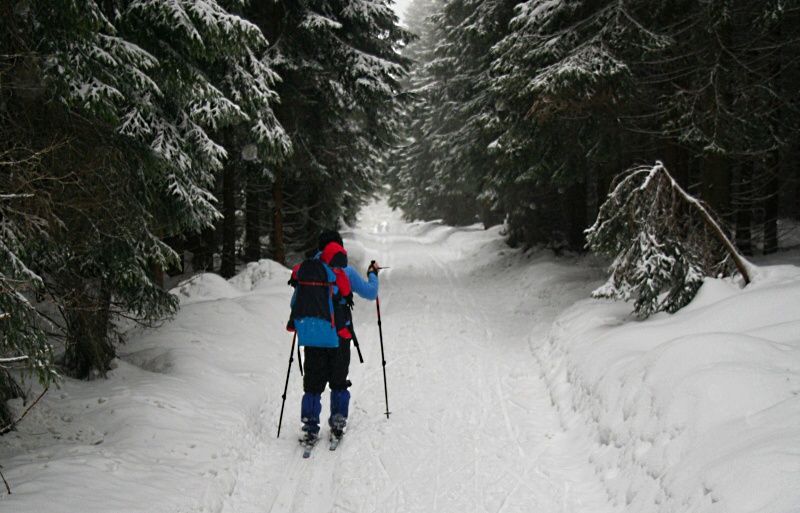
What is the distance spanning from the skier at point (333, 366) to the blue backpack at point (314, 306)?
142 millimetres

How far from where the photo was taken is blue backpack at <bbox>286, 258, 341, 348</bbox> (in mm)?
5336

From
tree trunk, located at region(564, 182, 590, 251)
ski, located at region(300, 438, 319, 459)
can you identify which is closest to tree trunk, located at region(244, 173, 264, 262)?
ski, located at region(300, 438, 319, 459)

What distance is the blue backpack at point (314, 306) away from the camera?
5336mm

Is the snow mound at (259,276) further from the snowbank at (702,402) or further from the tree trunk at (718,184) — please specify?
the tree trunk at (718,184)

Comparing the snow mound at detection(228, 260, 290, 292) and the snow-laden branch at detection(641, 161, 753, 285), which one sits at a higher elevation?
the snow-laden branch at detection(641, 161, 753, 285)

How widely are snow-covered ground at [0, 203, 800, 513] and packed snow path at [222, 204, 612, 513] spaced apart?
0.03 m

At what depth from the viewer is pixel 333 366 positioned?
5.56 meters

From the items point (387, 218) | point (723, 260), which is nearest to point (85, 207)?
point (723, 260)

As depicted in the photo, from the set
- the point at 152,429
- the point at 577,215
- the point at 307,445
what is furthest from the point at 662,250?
the point at 577,215

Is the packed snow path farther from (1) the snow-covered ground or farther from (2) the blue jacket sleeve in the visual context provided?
(2) the blue jacket sleeve

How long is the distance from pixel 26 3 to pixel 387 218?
66.6 metres

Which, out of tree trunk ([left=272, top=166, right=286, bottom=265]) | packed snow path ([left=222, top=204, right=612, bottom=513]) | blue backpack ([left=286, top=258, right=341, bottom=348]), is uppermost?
tree trunk ([left=272, top=166, right=286, bottom=265])

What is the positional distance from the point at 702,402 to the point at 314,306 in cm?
381

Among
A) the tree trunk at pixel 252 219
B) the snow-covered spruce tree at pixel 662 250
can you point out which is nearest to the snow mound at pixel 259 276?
the tree trunk at pixel 252 219
